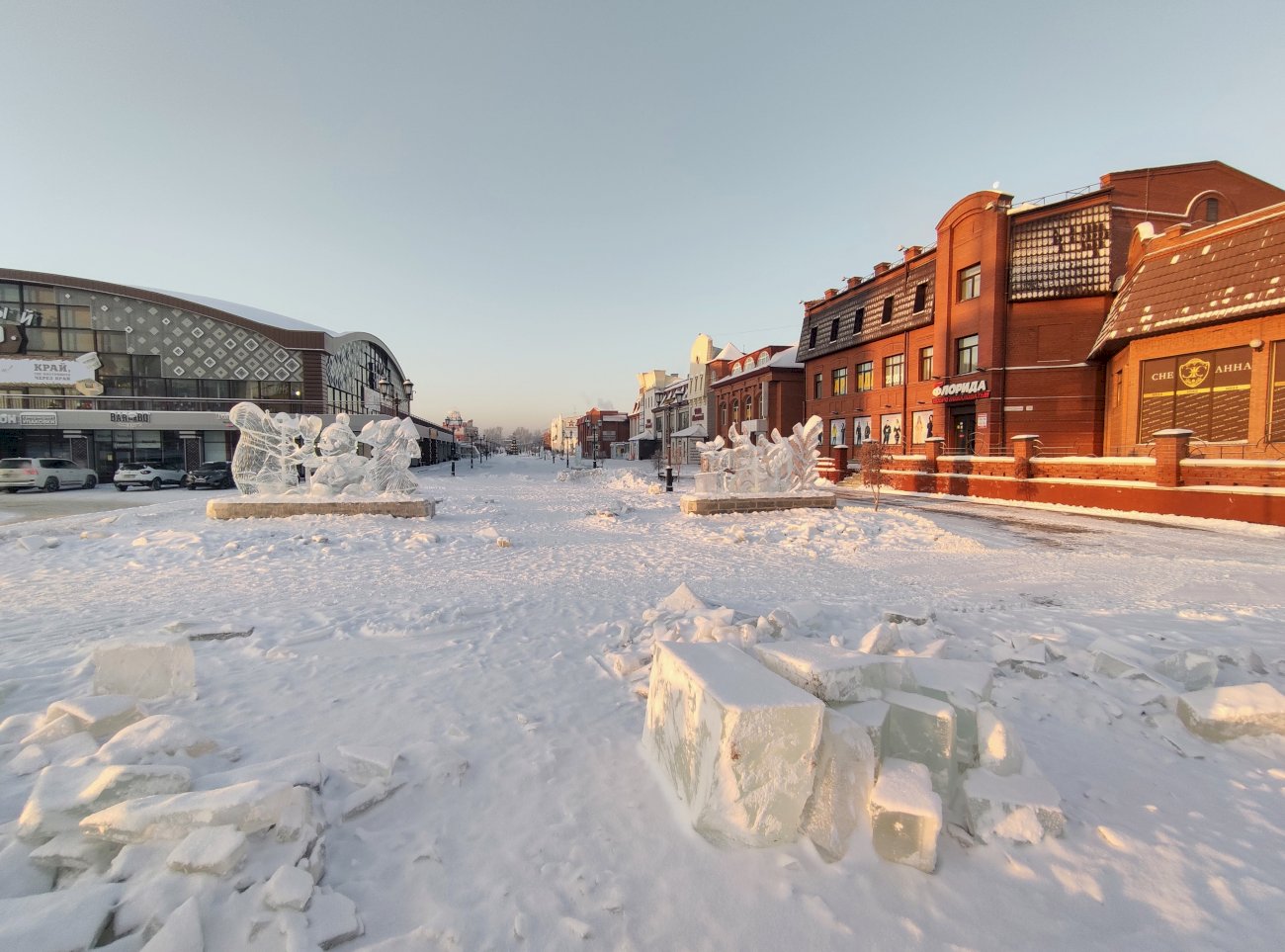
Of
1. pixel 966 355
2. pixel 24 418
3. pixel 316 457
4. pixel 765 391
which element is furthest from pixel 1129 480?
pixel 24 418

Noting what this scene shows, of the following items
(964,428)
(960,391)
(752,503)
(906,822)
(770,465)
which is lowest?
(906,822)

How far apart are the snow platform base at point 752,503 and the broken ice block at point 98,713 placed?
500 inches

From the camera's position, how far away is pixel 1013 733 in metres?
3.03

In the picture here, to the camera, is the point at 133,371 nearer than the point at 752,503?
No

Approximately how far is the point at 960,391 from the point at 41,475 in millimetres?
40729

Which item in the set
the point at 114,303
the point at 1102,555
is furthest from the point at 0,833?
the point at 114,303

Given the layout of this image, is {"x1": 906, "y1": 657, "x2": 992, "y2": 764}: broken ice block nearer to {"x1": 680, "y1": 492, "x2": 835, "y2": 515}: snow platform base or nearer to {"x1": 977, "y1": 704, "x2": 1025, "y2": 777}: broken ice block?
{"x1": 977, "y1": 704, "x2": 1025, "y2": 777}: broken ice block

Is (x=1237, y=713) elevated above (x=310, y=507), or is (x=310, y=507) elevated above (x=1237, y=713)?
(x=310, y=507)

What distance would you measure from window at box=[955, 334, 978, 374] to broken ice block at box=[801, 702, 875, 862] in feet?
89.5

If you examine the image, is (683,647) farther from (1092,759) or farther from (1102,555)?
(1102,555)

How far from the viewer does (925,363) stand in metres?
28.5

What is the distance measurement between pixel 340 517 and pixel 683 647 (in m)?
12.2

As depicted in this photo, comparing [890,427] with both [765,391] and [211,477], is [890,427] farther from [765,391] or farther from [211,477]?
[211,477]

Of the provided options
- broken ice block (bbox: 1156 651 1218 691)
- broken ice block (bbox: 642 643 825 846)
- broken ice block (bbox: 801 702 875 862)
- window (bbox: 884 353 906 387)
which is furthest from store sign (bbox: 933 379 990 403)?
broken ice block (bbox: 642 643 825 846)
